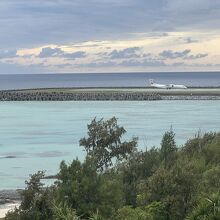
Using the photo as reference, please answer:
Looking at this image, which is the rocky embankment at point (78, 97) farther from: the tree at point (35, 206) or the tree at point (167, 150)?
the tree at point (35, 206)

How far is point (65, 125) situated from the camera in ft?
329

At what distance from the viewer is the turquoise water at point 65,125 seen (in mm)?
64463

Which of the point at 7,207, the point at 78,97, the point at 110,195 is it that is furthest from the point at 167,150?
the point at 78,97

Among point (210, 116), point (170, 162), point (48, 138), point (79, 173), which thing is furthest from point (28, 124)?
point (79, 173)

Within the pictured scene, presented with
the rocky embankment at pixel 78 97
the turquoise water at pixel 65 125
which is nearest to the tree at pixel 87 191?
the turquoise water at pixel 65 125

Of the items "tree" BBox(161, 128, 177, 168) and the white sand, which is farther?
"tree" BBox(161, 128, 177, 168)

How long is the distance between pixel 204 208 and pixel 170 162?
24623 millimetres

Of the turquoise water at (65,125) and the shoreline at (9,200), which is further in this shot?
the turquoise water at (65,125)

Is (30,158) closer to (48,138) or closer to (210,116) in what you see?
(48,138)

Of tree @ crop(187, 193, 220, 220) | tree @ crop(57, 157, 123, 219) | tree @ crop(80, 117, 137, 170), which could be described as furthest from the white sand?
tree @ crop(187, 193, 220, 220)

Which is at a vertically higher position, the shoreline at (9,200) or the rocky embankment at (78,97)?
the rocky embankment at (78,97)

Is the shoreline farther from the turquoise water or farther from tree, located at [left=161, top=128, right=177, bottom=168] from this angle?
tree, located at [left=161, top=128, right=177, bottom=168]

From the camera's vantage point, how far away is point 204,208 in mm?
15578

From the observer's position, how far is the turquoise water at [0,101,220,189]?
64.5 meters
